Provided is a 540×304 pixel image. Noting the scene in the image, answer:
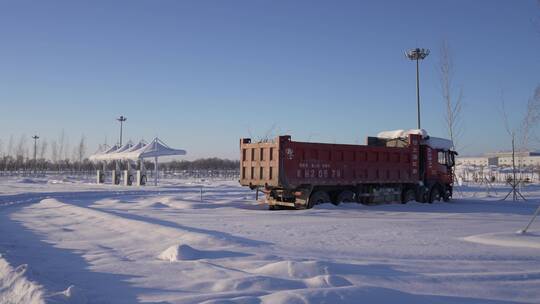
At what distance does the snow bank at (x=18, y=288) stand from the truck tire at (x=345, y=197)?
13419mm

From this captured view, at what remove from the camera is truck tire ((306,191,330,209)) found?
1816cm

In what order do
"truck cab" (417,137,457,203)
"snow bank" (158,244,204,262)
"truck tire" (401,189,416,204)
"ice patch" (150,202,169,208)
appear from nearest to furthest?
"snow bank" (158,244,204,262) < "ice patch" (150,202,169,208) < "truck tire" (401,189,416,204) < "truck cab" (417,137,457,203)

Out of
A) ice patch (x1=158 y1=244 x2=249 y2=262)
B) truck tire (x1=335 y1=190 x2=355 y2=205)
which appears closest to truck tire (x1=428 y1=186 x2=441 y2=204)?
truck tire (x1=335 y1=190 x2=355 y2=205)

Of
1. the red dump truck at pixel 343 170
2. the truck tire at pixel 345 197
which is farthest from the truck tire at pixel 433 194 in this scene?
the truck tire at pixel 345 197

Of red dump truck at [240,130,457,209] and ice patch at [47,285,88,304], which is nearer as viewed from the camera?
ice patch at [47,285,88,304]

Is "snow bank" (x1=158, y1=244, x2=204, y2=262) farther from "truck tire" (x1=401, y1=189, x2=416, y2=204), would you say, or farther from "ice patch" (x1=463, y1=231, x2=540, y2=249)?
"truck tire" (x1=401, y1=189, x2=416, y2=204)

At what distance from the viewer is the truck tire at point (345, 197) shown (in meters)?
19.2

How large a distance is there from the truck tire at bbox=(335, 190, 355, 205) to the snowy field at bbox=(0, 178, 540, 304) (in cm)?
456

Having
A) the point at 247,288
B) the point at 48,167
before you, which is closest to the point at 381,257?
the point at 247,288

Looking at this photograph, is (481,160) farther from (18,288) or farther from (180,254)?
(18,288)

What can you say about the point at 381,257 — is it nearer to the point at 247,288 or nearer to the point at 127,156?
the point at 247,288

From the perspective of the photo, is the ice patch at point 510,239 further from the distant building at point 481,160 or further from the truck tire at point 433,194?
the distant building at point 481,160

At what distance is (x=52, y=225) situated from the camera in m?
14.1

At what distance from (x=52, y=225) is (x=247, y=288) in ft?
32.3
